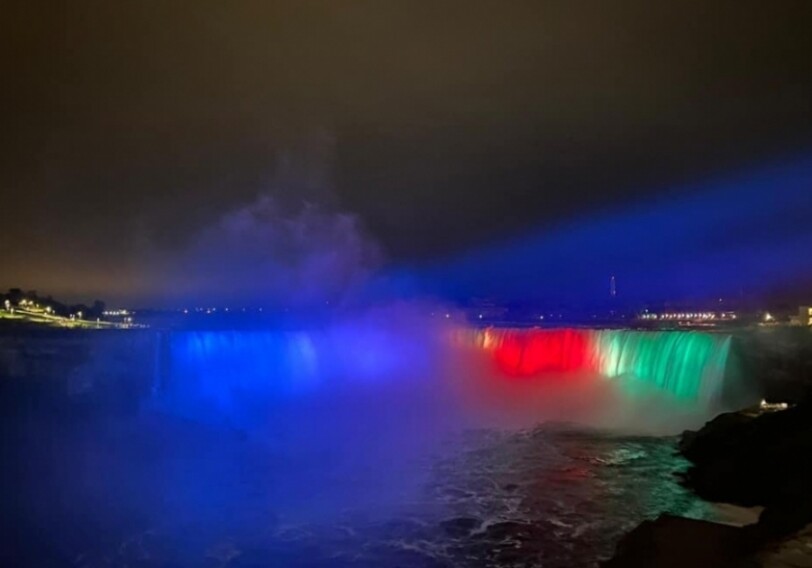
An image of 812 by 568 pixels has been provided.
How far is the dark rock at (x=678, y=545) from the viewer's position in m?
9.38

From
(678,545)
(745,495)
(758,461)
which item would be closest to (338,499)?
(678,545)

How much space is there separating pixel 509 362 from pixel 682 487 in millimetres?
22254

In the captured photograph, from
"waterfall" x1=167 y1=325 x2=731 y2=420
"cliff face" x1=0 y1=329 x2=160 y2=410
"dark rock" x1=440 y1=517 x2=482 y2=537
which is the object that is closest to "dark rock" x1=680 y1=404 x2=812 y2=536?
"dark rock" x1=440 y1=517 x2=482 y2=537

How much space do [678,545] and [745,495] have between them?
4957 mm

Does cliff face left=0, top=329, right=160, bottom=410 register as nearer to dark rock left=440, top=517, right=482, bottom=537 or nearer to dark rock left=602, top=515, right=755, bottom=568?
dark rock left=440, top=517, right=482, bottom=537

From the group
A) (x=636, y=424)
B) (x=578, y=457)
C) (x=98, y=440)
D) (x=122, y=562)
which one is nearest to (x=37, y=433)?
(x=98, y=440)

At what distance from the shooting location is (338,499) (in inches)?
629

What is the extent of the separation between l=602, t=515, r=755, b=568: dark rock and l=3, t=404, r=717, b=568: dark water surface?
1.22 metres

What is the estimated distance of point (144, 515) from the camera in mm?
15336

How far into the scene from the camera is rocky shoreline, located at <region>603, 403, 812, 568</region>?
7805 millimetres

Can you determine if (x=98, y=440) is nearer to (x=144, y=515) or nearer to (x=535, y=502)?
(x=144, y=515)

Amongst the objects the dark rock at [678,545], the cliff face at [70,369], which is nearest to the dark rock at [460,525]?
the dark rock at [678,545]

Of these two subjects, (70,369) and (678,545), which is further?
(70,369)

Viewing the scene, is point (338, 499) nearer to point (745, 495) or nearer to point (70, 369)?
point (745, 495)
